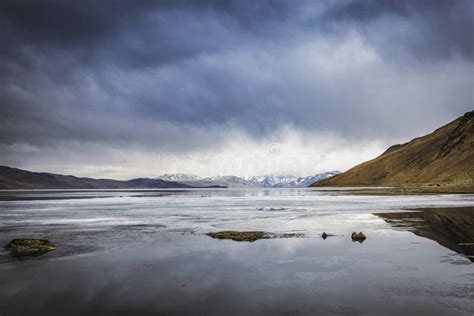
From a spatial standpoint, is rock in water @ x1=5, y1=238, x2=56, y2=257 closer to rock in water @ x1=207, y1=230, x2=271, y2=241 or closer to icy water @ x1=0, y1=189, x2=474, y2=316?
icy water @ x1=0, y1=189, x2=474, y2=316

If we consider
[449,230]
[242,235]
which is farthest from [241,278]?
[449,230]

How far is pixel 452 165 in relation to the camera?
139750 mm

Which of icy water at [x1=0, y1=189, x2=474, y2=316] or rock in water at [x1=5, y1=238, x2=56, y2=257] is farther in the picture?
rock in water at [x1=5, y1=238, x2=56, y2=257]

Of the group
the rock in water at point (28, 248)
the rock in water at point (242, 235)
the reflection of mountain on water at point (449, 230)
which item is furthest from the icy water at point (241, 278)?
the rock in water at point (242, 235)

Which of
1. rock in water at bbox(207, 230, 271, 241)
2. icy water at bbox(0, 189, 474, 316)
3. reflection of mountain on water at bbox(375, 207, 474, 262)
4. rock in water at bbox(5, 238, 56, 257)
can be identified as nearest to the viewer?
icy water at bbox(0, 189, 474, 316)

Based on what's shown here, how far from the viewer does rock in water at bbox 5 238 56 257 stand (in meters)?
19.0

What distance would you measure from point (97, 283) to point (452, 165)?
15065cm

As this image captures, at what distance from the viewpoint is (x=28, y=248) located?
19.7 m

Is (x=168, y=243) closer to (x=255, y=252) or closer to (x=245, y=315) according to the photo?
(x=255, y=252)

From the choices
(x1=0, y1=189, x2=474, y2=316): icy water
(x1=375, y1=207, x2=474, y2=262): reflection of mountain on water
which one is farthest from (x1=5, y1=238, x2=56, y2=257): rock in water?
(x1=375, y1=207, x2=474, y2=262): reflection of mountain on water

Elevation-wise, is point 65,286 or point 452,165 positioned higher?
point 452,165

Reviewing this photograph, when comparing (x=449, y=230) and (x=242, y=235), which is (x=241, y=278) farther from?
(x=449, y=230)

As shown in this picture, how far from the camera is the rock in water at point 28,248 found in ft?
62.5

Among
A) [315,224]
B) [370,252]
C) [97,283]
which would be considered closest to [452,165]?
[315,224]
